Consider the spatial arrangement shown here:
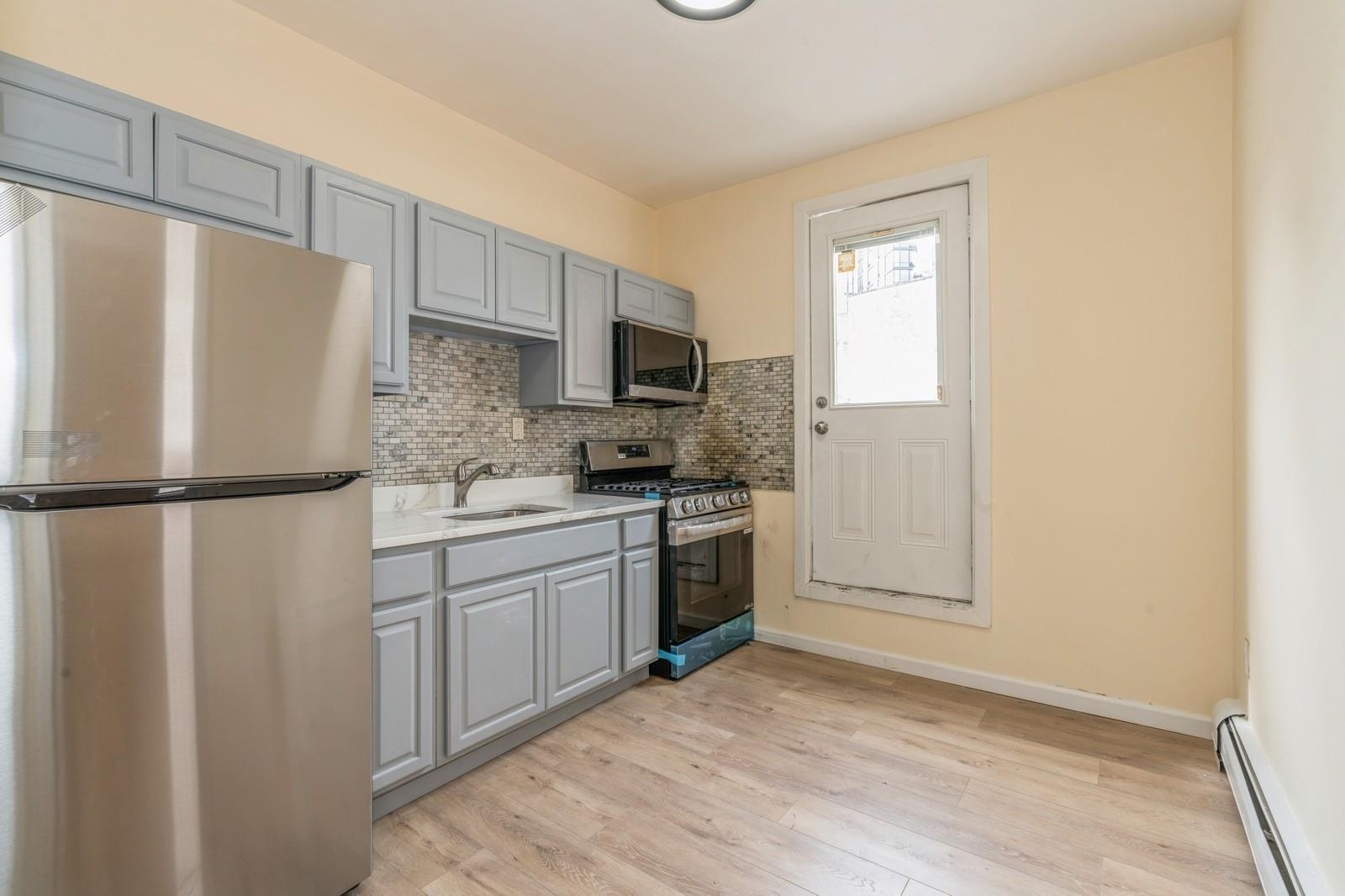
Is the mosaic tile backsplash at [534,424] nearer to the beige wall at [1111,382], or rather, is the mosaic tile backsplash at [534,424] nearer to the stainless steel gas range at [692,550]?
the stainless steel gas range at [692,550]

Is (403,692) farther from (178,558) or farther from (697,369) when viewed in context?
(697,369)

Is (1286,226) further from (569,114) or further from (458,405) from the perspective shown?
(458,405)

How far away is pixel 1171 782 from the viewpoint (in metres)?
2.06

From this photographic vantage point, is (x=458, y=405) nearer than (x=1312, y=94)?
No

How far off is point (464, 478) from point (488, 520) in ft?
1.68

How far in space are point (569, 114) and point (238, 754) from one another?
2660 millimetres

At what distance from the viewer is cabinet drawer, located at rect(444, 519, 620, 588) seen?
6.75 ft

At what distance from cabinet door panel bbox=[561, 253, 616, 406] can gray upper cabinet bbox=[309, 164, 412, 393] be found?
2.65ft

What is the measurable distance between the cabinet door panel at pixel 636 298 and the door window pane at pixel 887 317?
3.15 feet

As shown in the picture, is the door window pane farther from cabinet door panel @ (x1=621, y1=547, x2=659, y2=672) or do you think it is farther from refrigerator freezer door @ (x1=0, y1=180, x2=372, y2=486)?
refrigerator freezer door @ (x1=0, y1=180, x2=372, y2=486)

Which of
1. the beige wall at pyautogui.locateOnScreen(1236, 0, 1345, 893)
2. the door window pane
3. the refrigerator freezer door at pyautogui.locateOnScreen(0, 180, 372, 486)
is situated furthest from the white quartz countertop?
the beige wall at pyautogui.locateOnScreen(1236, 0, 1345, 893)

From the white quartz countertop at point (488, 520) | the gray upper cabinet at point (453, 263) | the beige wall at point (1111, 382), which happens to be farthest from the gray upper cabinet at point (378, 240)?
the beige wall at point (1111, 382)

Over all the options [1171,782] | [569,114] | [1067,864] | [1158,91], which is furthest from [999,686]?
[569,114]

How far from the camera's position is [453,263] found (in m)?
2.40
